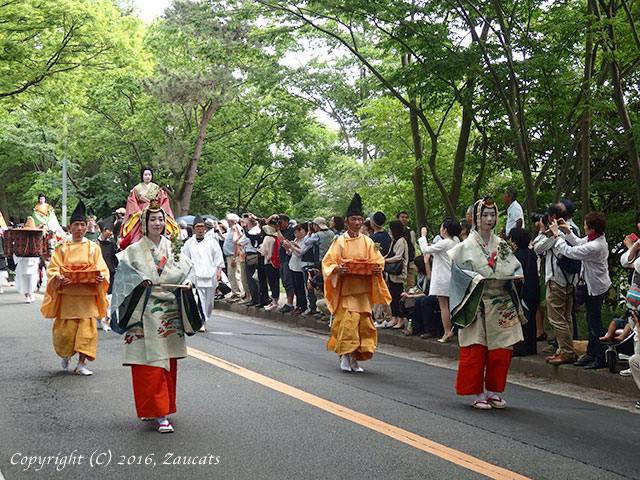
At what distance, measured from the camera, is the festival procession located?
6055 millimetres

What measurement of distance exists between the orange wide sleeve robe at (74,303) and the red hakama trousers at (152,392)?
2803mm

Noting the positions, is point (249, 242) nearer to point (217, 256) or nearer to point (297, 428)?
point (217, 256)

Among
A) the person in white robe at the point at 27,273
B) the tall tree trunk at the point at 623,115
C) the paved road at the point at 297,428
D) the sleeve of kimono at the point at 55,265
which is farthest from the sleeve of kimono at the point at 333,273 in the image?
the person in white robe at the point at 27,273

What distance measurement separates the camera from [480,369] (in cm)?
752

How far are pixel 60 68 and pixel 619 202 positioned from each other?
14998 mm

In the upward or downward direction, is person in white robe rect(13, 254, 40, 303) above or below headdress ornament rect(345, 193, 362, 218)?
below

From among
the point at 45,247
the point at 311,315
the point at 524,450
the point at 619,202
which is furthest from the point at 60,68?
the point at 524,450

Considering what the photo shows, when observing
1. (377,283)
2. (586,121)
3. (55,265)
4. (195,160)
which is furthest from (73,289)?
(195,160)

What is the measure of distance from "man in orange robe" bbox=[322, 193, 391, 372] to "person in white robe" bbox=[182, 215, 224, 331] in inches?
178

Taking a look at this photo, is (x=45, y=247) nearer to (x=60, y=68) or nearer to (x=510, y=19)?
(x=60, y=68)

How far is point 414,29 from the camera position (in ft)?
45.4

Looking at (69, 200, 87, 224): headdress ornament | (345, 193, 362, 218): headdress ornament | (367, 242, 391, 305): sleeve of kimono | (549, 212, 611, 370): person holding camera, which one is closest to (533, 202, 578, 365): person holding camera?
(549, 212, 611, 370): person holding camera

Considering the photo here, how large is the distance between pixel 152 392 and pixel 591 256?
203 inches

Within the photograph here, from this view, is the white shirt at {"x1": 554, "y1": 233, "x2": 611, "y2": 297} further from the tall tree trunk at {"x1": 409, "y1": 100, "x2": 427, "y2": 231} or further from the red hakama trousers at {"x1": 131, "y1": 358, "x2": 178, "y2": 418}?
the tall tree trunk at {"x1": 409, "y1": 100, "x2": 427, "y2": 231}
